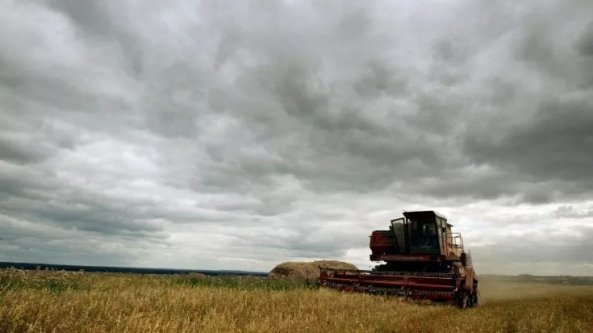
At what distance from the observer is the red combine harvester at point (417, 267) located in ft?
53.3

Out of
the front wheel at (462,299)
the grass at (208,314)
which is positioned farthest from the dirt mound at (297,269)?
the grass at (208,314)

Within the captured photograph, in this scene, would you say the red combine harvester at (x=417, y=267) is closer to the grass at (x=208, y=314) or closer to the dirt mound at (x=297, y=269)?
the grass at (x=208, y=314)

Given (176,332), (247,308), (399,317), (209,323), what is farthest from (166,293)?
(399,317)

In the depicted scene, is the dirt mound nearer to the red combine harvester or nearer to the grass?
the red combine harvester

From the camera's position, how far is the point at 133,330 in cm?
654

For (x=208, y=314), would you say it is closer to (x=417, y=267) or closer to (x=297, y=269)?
(x=417, y=267)

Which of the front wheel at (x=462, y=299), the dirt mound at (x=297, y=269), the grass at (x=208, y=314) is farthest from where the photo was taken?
the dirt mound at (x=297, y=269)

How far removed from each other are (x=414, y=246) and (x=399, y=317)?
11483 millimetres

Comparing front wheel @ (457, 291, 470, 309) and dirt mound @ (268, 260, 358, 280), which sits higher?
dirt mound @ (268, 260, 358, 280)

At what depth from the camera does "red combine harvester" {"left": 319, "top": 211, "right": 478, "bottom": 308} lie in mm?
16234

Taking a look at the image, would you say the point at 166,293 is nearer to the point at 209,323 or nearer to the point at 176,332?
the point at 209,323

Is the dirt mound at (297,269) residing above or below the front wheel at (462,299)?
above

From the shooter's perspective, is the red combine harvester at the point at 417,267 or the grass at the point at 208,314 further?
the red combine harvester at the point at 417,267

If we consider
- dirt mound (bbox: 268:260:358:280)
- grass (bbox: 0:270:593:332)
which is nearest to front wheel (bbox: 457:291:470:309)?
grass (bbox: 0:270:593:332)
